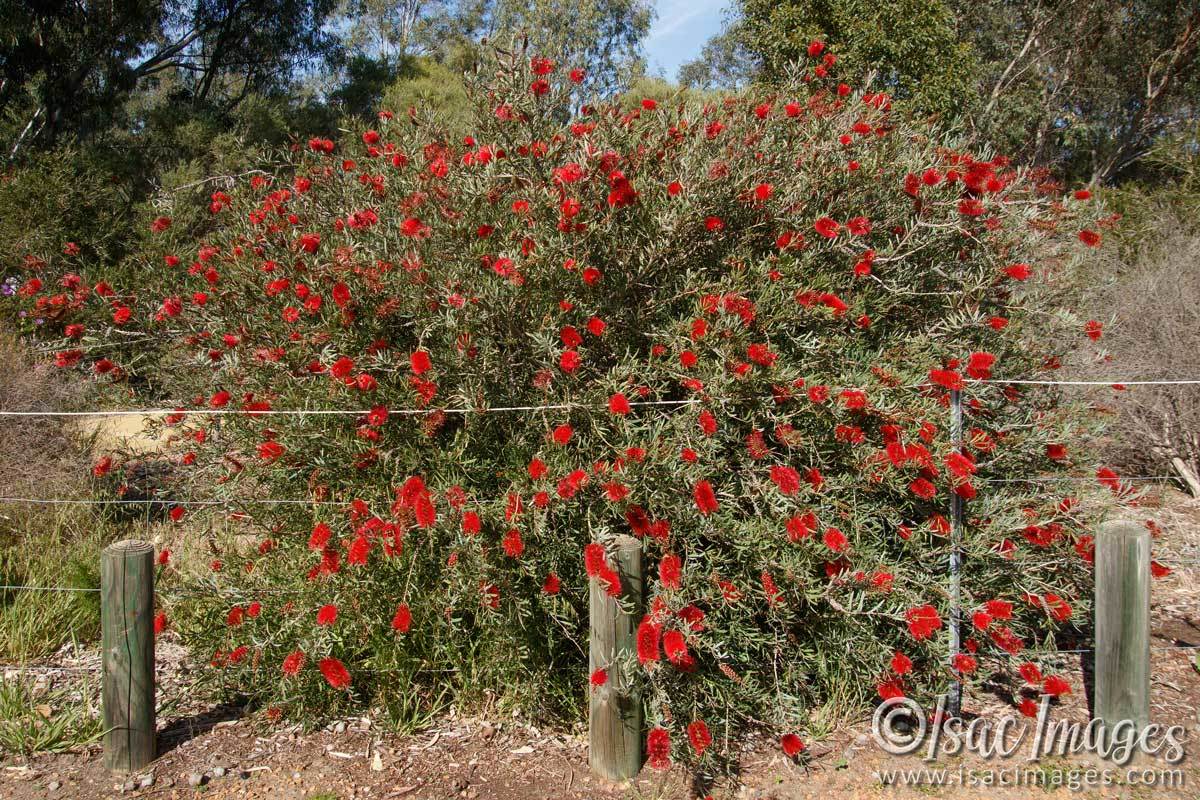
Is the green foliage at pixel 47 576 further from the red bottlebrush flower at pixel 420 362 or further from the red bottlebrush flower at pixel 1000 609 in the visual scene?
the red bottlebrush flower at pixel 1000 609

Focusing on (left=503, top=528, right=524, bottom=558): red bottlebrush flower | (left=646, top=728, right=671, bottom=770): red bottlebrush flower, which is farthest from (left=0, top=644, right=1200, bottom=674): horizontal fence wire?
(left=646, top=728, right=671, bottom=770): red bottlebrush flower

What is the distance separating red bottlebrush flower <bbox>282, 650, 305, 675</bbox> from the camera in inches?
107

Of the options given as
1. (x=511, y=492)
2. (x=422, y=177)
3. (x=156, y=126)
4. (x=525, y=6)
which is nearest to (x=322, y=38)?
(x=156, y=126)

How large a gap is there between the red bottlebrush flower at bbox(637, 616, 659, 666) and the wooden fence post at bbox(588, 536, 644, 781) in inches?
5.6

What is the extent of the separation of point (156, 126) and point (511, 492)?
1164cm

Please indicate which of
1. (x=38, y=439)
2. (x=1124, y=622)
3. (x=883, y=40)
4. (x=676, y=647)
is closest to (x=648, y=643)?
(x=676, y=647)

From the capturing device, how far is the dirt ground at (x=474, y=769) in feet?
8.98

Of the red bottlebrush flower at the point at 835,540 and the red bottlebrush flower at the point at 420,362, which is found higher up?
the red bottlebrush flower at the point at 420,362

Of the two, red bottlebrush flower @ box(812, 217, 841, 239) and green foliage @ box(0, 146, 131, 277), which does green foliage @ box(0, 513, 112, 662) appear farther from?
green foliage @ box(0, 146, 131, 277)

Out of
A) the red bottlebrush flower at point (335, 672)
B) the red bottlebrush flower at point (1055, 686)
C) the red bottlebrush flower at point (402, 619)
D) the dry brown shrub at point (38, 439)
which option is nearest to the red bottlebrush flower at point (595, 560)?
the red bottlebrush flower at point (402, 619)

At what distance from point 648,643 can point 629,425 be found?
28.4 inches

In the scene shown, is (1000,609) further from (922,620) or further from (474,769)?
(474,769)

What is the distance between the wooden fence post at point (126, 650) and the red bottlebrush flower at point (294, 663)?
503mm

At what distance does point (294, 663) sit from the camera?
2.73 m
